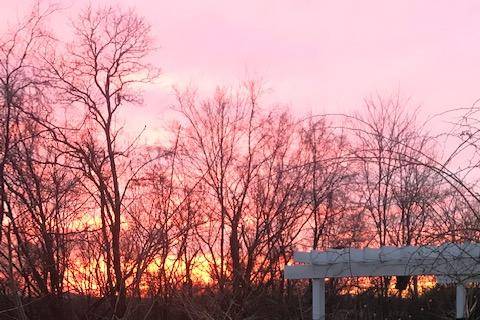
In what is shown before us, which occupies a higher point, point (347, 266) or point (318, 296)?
point (347, 266)

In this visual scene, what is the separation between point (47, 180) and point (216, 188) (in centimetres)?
877

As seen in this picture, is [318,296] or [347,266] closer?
[347,266]

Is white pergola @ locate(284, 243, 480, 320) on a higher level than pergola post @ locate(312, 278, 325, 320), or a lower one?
higher

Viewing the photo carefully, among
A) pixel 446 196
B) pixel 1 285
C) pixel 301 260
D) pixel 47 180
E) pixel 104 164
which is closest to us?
pixel 446 196

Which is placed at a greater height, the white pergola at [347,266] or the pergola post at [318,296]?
the white pergola at [347,266]

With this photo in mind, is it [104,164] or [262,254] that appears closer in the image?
[104,164]

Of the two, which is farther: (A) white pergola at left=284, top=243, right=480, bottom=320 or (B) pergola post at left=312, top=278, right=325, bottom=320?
(B) pergola post at left=312, top=278, right=325, bottom=320

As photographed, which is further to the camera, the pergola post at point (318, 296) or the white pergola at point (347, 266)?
the pergola post at point (318, 296)

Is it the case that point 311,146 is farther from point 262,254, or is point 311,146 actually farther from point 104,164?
point 104,164

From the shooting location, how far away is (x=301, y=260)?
9078mm

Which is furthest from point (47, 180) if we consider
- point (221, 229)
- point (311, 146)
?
point (311, 146)

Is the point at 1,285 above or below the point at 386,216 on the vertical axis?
below

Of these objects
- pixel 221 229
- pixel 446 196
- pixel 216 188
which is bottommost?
pixel 446 196

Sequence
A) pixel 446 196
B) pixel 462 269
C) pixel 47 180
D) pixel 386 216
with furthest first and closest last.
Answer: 1. pixel 386 216
2. pixel 47 180
3. pixel 462 269
4. pixel 446 196
